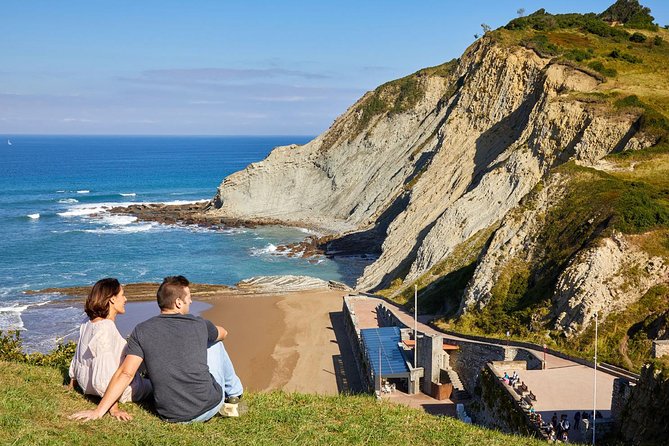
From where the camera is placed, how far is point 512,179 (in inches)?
1531

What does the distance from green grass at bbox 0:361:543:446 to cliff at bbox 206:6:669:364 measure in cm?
1600

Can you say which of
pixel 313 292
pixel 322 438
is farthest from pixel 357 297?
pixel 322 438

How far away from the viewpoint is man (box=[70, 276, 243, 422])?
7.21 meters

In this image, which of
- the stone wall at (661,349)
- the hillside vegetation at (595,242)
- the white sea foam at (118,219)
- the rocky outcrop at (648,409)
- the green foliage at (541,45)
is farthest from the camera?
the white sea foam at (118,219)

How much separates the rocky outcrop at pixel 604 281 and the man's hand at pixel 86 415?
65.0 ft

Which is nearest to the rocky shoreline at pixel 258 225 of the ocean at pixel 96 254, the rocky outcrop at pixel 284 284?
the ocean at pixel 96 254

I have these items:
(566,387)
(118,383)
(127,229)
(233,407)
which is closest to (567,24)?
(127,229)

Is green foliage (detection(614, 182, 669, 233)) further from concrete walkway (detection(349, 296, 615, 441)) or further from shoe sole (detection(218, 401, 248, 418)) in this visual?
shoe sole (detection(218, 401, 248, 418))

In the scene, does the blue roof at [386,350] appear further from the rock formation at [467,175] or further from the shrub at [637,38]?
the shrub at [637,38]

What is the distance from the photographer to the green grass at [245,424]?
6895 millimetres

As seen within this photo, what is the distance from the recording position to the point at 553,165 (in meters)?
37.4

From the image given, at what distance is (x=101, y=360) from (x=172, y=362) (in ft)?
3.41

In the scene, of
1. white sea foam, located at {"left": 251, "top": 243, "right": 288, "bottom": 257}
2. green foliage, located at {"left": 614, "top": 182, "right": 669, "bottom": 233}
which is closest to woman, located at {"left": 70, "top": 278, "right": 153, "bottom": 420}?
green foliage, located at {"left": 614, "top": 182, "right": 669, "bottom": 233}

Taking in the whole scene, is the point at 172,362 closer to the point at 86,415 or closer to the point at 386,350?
the point at 86,415
